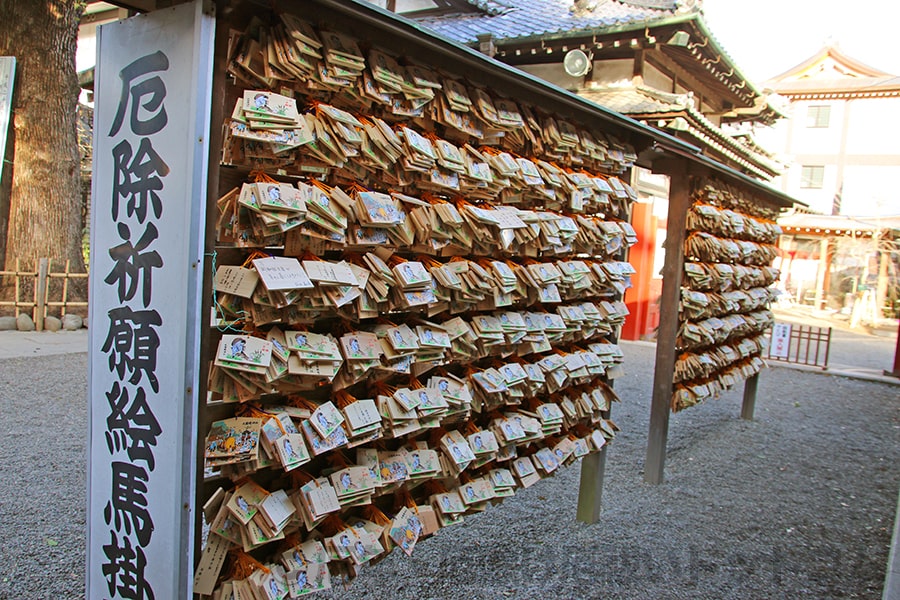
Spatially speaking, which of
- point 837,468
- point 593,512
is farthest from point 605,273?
point 837,468

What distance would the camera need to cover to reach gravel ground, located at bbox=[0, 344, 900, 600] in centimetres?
376

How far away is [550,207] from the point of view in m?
3.88

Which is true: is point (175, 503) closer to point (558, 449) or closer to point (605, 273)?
point (558, 449)

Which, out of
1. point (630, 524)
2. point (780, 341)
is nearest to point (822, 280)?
point (780, 341)

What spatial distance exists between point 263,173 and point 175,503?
118 centimetres

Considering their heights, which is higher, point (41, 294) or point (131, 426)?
point (131, 426)

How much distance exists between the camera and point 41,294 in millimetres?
10305

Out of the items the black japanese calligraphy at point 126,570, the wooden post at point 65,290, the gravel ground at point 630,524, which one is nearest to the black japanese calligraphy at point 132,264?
the black japanese calligraphy at point 126,570

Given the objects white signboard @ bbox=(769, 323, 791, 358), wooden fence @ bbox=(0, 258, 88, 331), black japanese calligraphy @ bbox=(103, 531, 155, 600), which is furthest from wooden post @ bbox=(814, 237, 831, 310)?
black japanese calligraphy @ bbox=(103, 531, 155, 600)

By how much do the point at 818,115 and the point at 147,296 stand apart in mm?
36182

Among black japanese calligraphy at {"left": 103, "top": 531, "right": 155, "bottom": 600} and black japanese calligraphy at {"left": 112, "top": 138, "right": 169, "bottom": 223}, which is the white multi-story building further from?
black japanese calligraphy at {"left": 103, "top": 531, "right": 155, "bottom": 600}

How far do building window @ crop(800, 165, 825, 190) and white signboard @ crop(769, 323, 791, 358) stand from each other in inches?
862

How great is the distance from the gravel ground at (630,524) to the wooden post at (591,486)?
0.33ft

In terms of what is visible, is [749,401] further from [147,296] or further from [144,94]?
[144,94]
